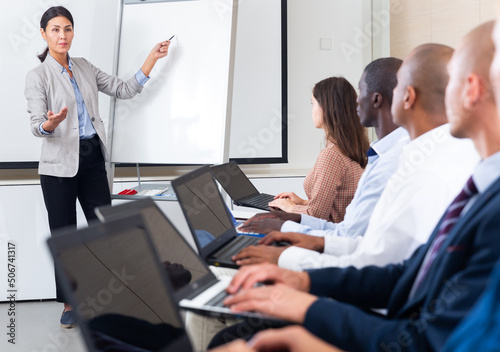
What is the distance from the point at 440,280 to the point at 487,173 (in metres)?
0.20

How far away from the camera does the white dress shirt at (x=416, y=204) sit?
1255 millimetres

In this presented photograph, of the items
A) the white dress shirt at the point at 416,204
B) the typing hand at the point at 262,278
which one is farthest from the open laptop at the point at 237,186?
the typing hand at the point at 262,278

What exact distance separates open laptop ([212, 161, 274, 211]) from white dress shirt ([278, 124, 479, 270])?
97 centimetres

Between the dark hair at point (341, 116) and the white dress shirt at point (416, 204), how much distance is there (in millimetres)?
1052

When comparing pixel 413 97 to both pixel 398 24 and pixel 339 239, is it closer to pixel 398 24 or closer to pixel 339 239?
pixel 339 239

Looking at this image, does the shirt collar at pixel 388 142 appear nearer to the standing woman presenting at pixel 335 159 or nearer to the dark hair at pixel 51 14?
the standing woman presenting at pixel 335 159

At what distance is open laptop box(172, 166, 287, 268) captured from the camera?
4.62 feet

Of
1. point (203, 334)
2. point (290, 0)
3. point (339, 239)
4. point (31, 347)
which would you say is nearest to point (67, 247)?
point (203, 334)

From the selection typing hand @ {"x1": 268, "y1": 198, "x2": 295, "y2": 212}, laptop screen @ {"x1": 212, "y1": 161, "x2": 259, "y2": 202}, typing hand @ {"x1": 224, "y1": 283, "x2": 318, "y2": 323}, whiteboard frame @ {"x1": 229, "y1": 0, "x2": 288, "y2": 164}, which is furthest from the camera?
whiteboard frame @ {"x1": 229, "y1": 0, "x2": 288, "y2": 164}

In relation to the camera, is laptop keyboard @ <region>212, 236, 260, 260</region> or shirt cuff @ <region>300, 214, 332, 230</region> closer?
laptop keyboard @ <region>212, 236, 260, 260</region>

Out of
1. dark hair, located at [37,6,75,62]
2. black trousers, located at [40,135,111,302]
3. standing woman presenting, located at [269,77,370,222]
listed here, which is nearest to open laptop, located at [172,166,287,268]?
standing woman presenting, located at [269,77,370,222]

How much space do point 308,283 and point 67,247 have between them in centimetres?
60

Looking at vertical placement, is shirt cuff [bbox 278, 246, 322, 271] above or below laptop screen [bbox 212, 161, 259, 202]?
below

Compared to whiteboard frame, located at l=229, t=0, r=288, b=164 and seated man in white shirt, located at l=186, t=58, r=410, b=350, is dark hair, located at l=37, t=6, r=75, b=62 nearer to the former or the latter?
whiteboard frame, located at l=229, t=0, r=288, b=164
